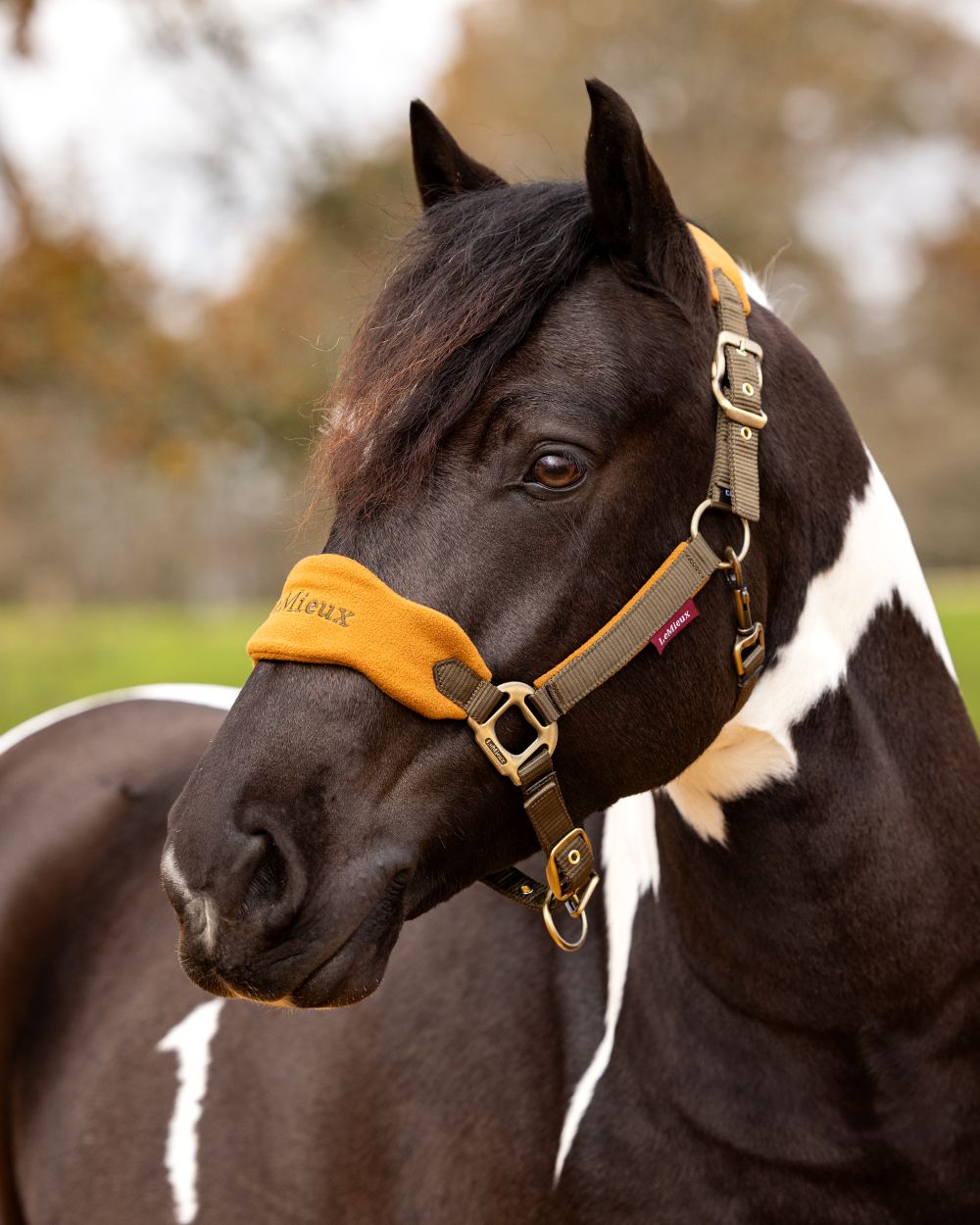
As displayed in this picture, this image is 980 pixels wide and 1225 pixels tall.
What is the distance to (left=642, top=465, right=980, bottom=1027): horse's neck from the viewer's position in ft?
6.13

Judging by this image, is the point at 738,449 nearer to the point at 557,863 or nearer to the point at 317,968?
the point at 557,863

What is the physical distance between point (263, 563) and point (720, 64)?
1428cm

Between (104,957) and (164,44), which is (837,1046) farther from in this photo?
(164,44)

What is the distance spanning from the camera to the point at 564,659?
1.73 m

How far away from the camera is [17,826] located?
328 cm

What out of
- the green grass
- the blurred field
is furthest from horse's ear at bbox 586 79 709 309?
the green grass

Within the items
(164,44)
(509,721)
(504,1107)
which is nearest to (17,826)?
(504,1107)

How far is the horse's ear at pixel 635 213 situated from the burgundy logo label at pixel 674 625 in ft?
1.51

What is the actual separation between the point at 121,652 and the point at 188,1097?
1045 centimetres

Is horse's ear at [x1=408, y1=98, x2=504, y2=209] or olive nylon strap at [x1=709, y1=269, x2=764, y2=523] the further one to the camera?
horse's ear at [x1=408, y1=98, x2=504, y2=209]

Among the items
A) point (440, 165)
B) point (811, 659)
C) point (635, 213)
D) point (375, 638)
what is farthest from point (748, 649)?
point (440, 165)

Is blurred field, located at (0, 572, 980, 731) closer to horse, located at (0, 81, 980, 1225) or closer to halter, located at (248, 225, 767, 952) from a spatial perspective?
horse, located at (0, 81, 980, 1225)

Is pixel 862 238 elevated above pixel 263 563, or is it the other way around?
pixel 862 238

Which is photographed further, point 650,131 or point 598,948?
point 650,131
